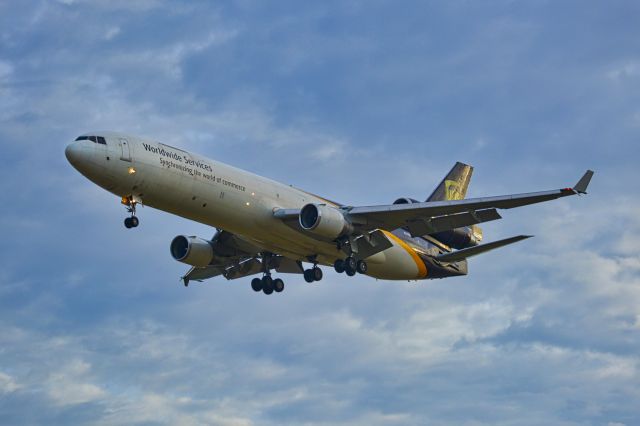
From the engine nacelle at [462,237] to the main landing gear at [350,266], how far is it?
640 centimetres

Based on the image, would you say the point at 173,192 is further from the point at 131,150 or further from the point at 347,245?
the point at 347,245

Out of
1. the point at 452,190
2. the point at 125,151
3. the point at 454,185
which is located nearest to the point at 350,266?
the point at 452,190

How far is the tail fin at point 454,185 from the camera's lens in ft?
208

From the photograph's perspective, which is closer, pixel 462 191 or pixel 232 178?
pixel 232 178

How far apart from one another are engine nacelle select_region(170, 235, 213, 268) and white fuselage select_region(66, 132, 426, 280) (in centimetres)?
425

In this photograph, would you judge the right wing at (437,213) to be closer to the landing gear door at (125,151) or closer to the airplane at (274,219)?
the airplane at (274,219)

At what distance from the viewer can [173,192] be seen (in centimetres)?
4869

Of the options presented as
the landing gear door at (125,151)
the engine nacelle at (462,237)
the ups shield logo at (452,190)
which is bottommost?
the engine nacelle at (462,237)

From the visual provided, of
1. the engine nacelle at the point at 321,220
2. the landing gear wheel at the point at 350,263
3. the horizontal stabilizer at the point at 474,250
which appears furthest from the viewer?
the landing gear wheel at the point at 350,263

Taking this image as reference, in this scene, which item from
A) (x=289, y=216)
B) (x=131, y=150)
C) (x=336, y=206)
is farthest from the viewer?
(x=336, y=206)

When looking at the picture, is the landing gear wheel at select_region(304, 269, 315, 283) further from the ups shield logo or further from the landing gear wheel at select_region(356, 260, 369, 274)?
the ups shield logo

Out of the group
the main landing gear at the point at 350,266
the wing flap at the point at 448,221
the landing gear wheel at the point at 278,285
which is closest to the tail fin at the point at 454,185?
the wing flap at the point at 448,221

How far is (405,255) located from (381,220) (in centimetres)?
538

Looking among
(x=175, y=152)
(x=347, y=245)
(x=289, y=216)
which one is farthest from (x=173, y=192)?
(x=347, y=245)
